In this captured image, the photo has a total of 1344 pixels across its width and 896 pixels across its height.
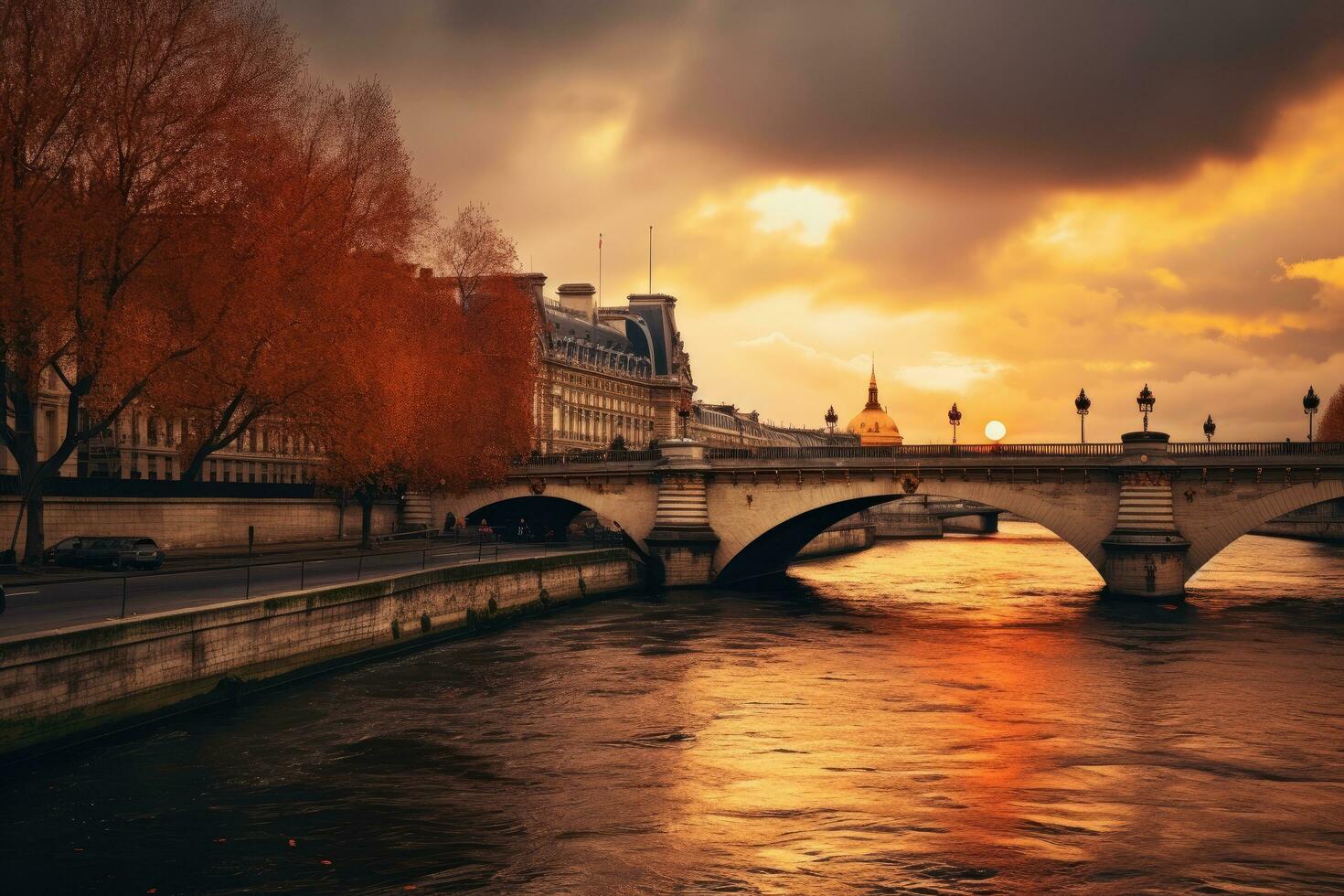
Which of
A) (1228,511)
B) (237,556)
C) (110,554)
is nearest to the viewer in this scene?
(110,554)

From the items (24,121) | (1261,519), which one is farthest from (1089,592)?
(24,121)

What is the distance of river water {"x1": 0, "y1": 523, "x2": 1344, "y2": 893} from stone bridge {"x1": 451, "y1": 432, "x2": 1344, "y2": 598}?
1450 centimetres

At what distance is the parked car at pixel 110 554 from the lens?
1948 inches

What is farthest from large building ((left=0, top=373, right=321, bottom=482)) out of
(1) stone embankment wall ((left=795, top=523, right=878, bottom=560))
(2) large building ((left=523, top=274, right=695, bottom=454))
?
(1) stone embankment wall ((left=795, top=523, right=878, bottom=560))

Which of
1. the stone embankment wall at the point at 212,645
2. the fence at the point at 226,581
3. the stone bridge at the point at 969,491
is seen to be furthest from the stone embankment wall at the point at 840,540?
the stone embankment wall at the point at 212,645

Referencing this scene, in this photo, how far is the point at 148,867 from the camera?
21.8 meters

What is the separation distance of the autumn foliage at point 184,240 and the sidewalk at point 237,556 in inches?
100

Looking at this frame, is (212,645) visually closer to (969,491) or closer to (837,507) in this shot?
(969,491)

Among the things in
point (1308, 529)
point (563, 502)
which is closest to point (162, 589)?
point (563, 502)

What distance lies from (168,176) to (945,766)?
32185 millimetres

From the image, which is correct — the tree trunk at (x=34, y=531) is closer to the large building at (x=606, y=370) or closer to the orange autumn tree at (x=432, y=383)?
the orange autumn tree at (x=432, y=383)

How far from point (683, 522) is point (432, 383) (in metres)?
16.6

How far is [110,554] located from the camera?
49.7 metres

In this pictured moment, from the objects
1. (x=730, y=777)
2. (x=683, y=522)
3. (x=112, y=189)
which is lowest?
(x=730, y=777)
